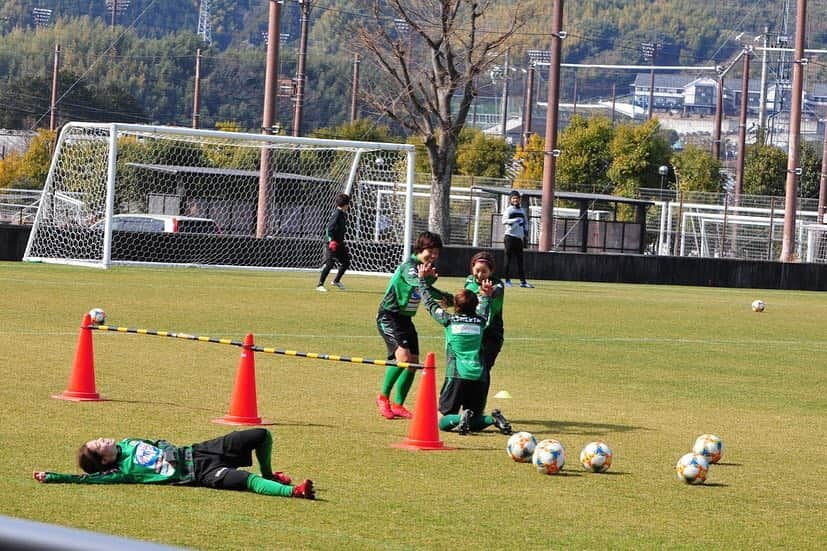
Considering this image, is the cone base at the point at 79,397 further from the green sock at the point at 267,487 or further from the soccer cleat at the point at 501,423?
the green sock at the point at 267,487

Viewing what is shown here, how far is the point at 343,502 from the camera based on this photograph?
27.6ft

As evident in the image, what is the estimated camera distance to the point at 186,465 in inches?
339

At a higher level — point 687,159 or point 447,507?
point 687,159

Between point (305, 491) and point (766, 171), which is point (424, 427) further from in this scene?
point (766, 171)

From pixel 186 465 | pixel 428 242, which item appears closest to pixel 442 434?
pixel 428 242

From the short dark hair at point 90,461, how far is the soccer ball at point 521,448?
9.80ft

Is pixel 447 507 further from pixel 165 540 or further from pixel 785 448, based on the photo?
pixel 785 448

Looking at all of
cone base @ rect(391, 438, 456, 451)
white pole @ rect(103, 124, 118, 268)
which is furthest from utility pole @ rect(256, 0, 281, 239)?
cone base @ rect(391, 438, 456, 451)

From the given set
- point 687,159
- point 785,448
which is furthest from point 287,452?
point 687,159

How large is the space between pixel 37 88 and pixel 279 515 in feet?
387

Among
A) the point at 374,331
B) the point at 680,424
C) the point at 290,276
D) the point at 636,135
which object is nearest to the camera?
the point at 680,424

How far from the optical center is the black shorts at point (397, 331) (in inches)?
487

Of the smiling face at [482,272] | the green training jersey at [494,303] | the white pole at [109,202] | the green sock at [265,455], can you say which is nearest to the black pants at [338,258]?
the white pole at [109,202]

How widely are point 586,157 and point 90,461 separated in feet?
251
